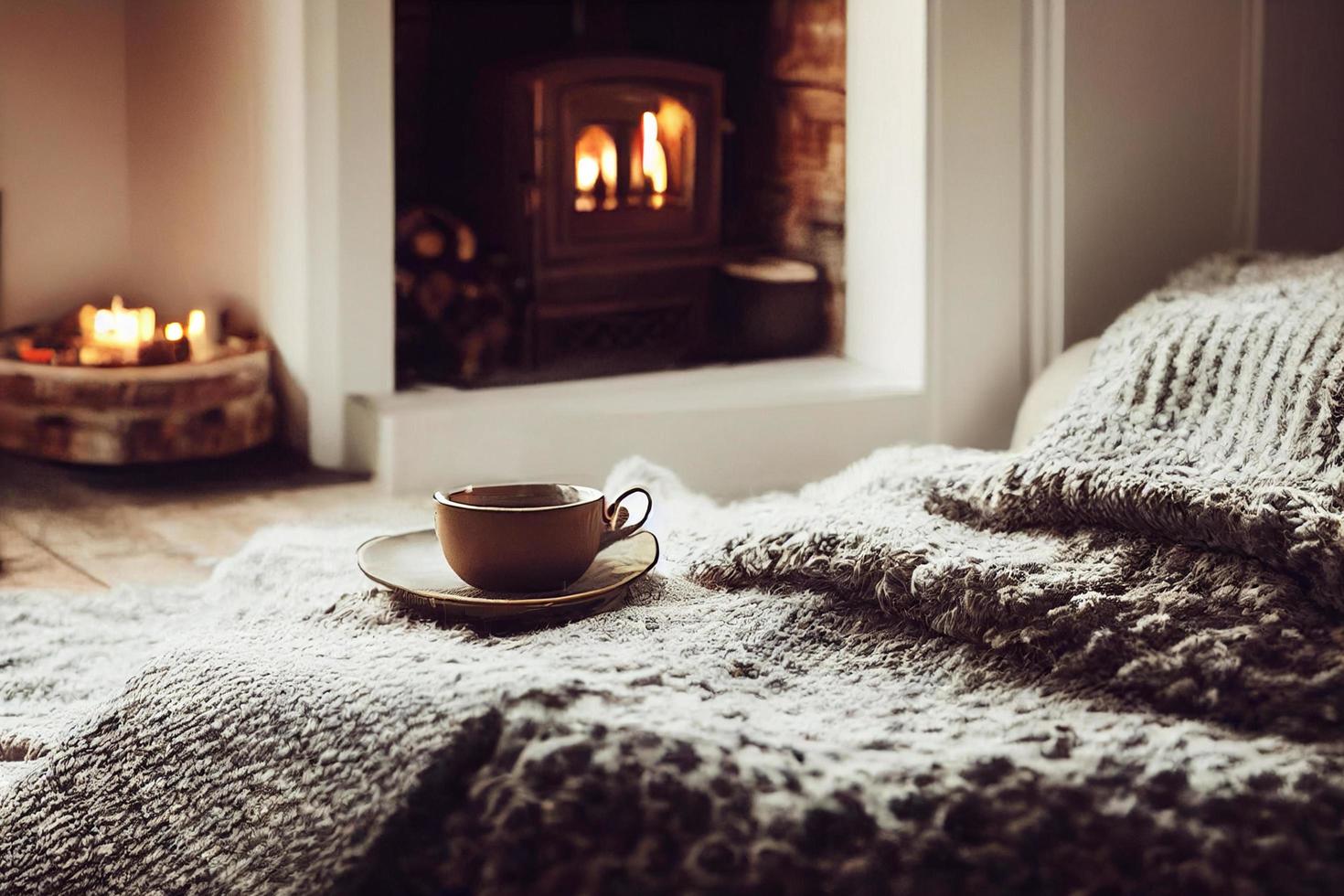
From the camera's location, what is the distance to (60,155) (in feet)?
9.76

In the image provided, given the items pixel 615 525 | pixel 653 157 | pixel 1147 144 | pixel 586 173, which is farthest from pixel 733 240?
pixel 615 525

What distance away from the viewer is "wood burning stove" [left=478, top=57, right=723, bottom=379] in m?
2.78

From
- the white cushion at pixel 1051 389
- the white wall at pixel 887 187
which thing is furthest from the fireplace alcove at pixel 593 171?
the white cushion at pixel 1051 389

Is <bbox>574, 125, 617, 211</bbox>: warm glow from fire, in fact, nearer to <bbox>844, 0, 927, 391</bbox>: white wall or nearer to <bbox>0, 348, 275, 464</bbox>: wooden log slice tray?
<bbox>844, 0, 927, 391</bbox>: white wall

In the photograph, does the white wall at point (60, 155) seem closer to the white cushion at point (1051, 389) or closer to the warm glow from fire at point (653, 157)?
the warm glow from fire at point (653, 157)

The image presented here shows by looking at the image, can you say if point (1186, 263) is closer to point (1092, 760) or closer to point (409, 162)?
point (409, 162)

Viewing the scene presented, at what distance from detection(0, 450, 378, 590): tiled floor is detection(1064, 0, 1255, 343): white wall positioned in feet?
4.14

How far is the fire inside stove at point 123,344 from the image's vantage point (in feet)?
8.50

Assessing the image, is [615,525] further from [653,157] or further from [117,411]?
[653,157]

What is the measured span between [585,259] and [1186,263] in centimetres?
105

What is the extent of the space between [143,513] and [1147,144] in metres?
1.73

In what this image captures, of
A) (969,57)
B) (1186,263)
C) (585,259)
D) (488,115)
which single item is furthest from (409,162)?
(1186,263)

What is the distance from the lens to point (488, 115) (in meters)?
2.88

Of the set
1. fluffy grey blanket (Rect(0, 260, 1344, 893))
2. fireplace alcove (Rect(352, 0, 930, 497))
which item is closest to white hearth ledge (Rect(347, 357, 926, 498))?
fireplace alcove (Rect(352, 0, 930, 497))
